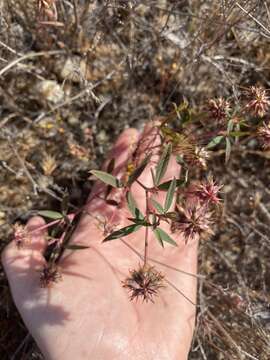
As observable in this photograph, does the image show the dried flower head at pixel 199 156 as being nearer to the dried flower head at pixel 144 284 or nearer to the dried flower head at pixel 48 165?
the dried flower head at pixel 144 284

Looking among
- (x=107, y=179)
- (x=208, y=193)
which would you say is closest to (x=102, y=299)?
(x=107, y=179)

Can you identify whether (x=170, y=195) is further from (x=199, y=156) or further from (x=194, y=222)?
(x=199, y=156)

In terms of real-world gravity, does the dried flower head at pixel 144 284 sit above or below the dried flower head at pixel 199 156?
below

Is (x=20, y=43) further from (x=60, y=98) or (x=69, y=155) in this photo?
(x=69, y=155)

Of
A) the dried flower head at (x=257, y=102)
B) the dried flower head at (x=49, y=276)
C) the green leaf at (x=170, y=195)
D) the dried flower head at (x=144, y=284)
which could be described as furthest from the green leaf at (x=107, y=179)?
the dried flower head at (x=257, y=102)

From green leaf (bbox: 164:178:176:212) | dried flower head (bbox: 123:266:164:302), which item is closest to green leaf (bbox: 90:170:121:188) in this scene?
green leaf (bbox: 164:178:176:212)

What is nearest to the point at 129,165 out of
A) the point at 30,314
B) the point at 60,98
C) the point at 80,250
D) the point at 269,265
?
the point at 80,250

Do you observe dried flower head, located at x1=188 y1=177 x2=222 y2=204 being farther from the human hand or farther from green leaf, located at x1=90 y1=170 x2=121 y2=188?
the human hand
